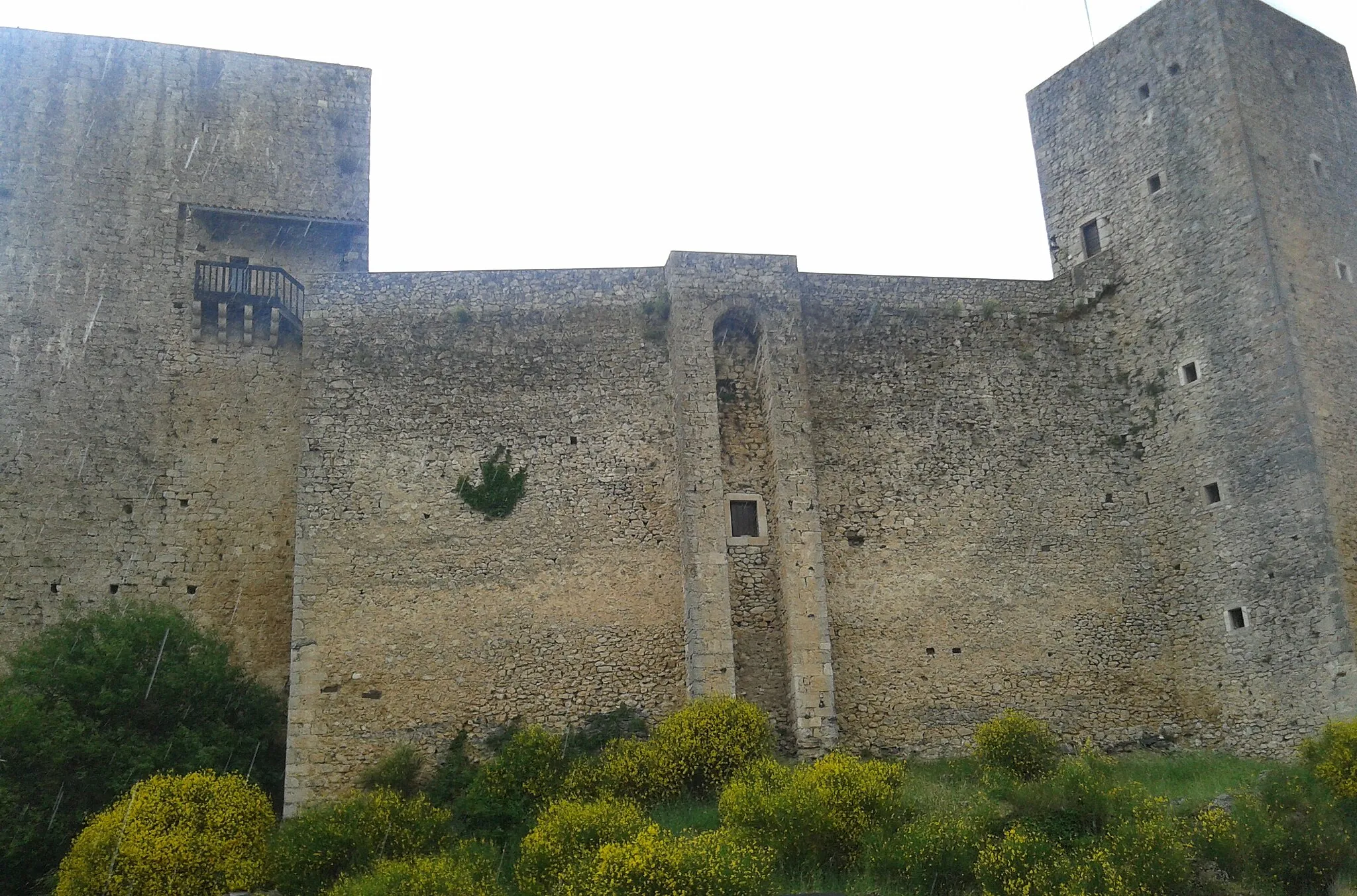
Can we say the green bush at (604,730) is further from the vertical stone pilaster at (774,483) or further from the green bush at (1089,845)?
the green bush at (1089,845)

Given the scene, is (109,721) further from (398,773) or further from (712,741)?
(712,741)

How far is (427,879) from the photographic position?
35.6ft

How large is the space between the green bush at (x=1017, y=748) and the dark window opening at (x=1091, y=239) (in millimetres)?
8400

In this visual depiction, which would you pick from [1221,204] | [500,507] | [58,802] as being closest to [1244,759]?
[1221,204]

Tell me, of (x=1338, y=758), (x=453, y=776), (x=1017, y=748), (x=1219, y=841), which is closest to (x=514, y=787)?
(x=453, y=776)

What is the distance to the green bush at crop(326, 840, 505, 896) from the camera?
10.7 meters

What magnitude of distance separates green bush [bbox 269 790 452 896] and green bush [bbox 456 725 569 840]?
19.7 inches

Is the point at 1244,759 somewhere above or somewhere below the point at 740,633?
below

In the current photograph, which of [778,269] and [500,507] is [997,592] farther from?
[500,507]

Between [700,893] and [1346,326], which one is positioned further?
[1346,326]

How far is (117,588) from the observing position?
56.1ft

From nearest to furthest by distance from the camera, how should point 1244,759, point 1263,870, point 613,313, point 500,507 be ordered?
point 1263,870
point 1244,759
point 500,507
point 613,313

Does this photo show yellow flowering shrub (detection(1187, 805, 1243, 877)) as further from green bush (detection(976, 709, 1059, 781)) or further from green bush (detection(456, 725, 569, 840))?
green bush (detection(456, 725, 569, 840))

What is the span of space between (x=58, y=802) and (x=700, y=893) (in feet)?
27.4
